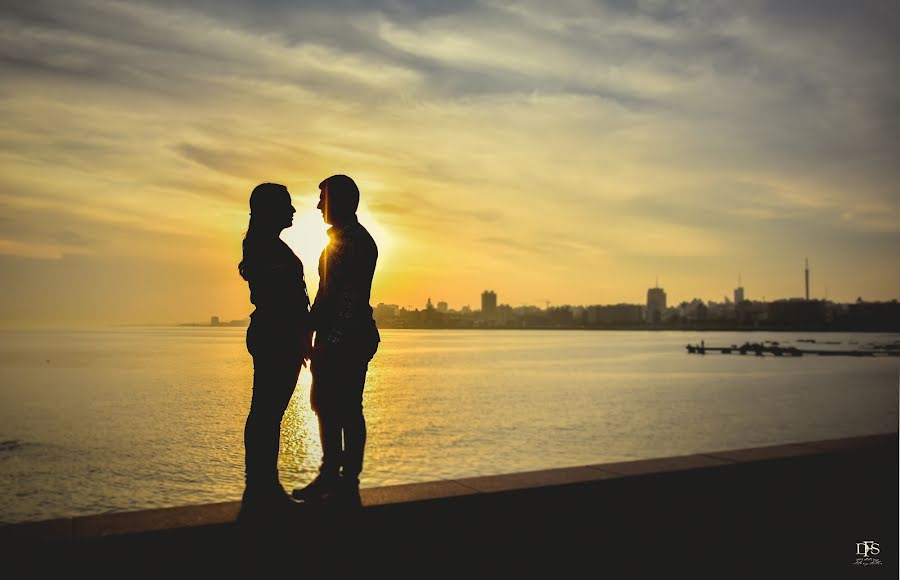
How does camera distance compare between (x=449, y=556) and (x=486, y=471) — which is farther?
(x=486, y=471)

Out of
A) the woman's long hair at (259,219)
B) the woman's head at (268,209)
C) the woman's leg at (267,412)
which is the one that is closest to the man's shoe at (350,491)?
the woman's leg at (267,412)

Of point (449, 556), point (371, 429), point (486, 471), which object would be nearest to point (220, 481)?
point (486, 471)

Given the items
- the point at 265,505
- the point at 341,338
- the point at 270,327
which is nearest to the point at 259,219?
the point at 270,327

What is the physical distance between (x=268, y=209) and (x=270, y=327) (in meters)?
0.78

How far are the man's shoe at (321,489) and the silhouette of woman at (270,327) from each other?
152mm

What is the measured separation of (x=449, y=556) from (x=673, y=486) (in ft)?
7.17

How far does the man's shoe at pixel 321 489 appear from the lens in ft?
15.7

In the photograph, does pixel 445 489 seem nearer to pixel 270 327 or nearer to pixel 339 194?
pixel 270 327

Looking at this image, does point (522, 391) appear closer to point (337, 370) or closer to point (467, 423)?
point (467, 423)

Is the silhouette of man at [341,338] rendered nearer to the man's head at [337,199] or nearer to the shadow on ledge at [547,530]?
the man's head at [337,199]

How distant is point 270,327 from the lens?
15.1 feet

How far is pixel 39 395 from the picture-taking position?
48594 mm

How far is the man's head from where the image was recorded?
490 cm

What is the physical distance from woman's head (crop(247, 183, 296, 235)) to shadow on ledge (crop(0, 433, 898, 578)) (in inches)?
72.3
